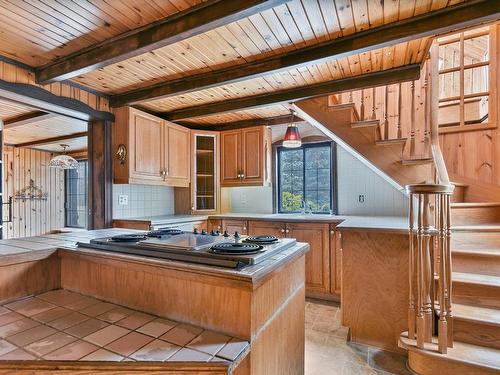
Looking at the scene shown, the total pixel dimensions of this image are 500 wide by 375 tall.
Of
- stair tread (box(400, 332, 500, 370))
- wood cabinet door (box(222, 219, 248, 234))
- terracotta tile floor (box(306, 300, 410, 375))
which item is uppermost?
wood cabinet door (box(222, 219, 248, 234))

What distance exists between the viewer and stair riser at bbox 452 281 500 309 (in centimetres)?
193

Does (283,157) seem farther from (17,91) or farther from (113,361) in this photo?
(113,361)

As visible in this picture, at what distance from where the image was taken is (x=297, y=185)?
4.17 meters

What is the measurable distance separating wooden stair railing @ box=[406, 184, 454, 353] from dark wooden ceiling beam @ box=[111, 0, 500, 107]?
3.18ft

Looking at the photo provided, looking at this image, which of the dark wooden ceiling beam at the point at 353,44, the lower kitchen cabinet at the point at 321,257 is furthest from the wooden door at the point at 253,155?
the dark wooden ceiling beam at the point at 353,44

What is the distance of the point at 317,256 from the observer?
325cm

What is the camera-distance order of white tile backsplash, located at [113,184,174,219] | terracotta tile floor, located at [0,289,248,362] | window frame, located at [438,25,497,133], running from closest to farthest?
terracotta tile floor, located at [0,289,248,362] < window frame, located at [438,25,497,133] < white tile backsplash, located at [113,184,174,219]

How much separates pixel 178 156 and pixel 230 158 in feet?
2.54

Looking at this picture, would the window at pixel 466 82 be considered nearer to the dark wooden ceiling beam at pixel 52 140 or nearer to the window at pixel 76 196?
the dark wooden ceiling beam at pixel 52 140

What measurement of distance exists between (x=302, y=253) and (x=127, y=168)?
2.38m

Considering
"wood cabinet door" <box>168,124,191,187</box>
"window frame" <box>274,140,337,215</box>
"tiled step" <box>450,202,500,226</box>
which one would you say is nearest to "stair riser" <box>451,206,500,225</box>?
"tiled step" <box>450,202,500,226</box>

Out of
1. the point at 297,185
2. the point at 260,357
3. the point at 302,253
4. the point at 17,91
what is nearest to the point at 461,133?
the point at 297,185

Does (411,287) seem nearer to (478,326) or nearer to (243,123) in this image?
(478,326)

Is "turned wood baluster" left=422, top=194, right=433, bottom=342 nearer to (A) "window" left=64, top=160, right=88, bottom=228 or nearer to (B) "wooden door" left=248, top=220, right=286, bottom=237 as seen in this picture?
(B) "wooden door" left=248, top=220, right=286, bottom=237
